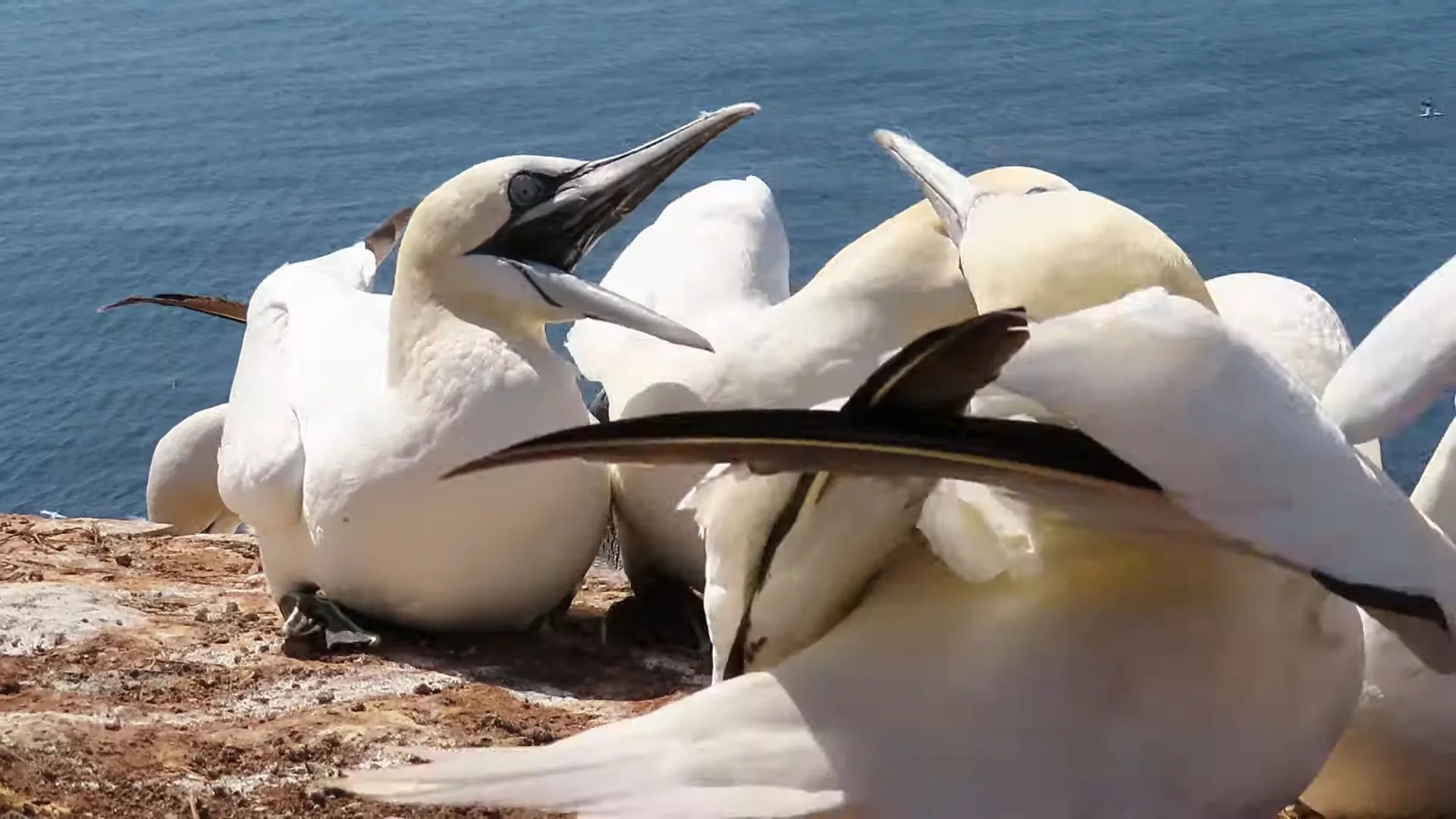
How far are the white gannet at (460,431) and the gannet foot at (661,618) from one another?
0.56 ft

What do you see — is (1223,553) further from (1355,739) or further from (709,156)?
(709,156)

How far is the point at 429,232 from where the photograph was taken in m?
5.00

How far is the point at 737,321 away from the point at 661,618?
2.74ft

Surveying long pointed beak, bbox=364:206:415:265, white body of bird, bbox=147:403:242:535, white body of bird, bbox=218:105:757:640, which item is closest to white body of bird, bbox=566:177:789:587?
white body of bird, bbox=218:105:757:640

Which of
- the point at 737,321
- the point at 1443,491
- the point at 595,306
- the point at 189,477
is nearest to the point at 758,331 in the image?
the point at 595,306

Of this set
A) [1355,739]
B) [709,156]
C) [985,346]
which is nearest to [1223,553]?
[985,346]

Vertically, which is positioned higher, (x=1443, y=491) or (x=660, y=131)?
(x=1443, y=491)

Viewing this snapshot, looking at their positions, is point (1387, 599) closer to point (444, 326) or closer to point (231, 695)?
point (231, 695)

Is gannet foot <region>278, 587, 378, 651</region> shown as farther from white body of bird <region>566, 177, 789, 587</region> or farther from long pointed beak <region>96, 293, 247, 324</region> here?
long pointed beak <region>96, 293, 247, 324</region>

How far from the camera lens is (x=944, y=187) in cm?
325

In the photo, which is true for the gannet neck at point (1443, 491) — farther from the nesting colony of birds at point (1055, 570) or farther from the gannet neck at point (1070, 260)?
the gannet neck at point (1070, 260)

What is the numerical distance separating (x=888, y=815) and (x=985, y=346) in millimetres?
746

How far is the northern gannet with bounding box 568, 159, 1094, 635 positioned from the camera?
441cm

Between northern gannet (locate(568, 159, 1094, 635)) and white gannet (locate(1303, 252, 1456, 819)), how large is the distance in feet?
2.47
